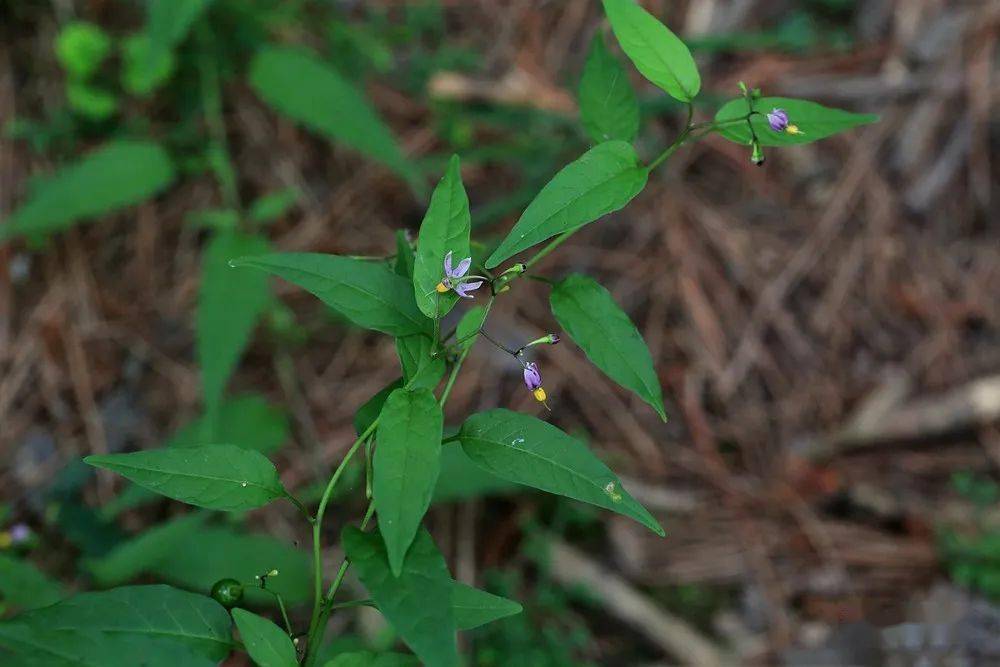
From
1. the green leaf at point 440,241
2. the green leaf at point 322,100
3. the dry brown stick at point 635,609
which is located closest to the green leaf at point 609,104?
the green leaf at point 440,241

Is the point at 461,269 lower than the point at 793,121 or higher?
lower

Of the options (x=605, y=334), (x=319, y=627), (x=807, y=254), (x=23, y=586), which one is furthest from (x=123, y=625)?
(x=807, y=254)

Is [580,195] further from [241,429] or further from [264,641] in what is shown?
[241,429]

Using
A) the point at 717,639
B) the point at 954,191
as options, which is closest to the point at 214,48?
the point at 717,639

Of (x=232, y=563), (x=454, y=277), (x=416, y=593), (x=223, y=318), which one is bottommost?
(x=232, y=563)

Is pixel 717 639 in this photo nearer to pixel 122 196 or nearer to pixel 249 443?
pixel 249 443

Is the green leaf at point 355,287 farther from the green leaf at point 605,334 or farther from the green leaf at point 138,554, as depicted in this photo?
the green leaf at point 138,554

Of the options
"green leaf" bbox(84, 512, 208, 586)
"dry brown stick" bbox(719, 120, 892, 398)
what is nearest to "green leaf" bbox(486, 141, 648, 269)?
"green leaf" bbox(84, 512, 208, 586)
